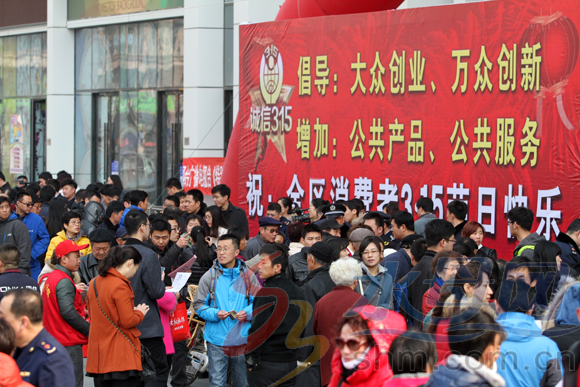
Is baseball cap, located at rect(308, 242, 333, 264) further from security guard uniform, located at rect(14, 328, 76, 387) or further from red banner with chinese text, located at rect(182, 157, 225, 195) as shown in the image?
red banner with chinese text, located at rect(182, 157, 225, 195)

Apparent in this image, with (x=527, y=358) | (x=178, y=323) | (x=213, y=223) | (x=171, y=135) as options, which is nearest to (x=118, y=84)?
(x=171, y=135)

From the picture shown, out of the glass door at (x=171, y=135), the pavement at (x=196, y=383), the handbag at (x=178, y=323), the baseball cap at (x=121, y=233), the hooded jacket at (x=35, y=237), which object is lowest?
the pavement at (x=196, y=383)

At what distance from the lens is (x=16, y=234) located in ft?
28.9

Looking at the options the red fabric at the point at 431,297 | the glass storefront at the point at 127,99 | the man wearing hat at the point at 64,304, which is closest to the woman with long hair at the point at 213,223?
the man wearing hat at the point at 64,304

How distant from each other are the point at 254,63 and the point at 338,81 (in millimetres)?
2020

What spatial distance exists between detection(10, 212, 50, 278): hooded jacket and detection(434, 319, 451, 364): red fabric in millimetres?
7118

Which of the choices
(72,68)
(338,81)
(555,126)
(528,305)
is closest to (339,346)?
(528,305)

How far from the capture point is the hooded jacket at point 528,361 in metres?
3.68

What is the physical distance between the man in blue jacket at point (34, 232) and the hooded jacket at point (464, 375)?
7639 mm

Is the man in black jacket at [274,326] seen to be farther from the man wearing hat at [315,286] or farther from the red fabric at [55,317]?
the red fabric at [55,317]

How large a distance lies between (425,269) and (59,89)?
56.2 feet

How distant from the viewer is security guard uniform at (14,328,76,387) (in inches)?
144

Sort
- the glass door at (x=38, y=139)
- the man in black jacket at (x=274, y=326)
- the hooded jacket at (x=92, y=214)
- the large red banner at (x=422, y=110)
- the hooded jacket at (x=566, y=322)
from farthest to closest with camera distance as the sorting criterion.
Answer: the glass door at (x=38, y=139) < the hooded jacket at (x=92, y=214) < the large red banner at (x=422, y=110) < the man in black jacket at (x=274, y=326) < the hooded jacket at (x=566, y=322)

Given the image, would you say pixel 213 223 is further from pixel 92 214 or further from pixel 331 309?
pixel 331 309
